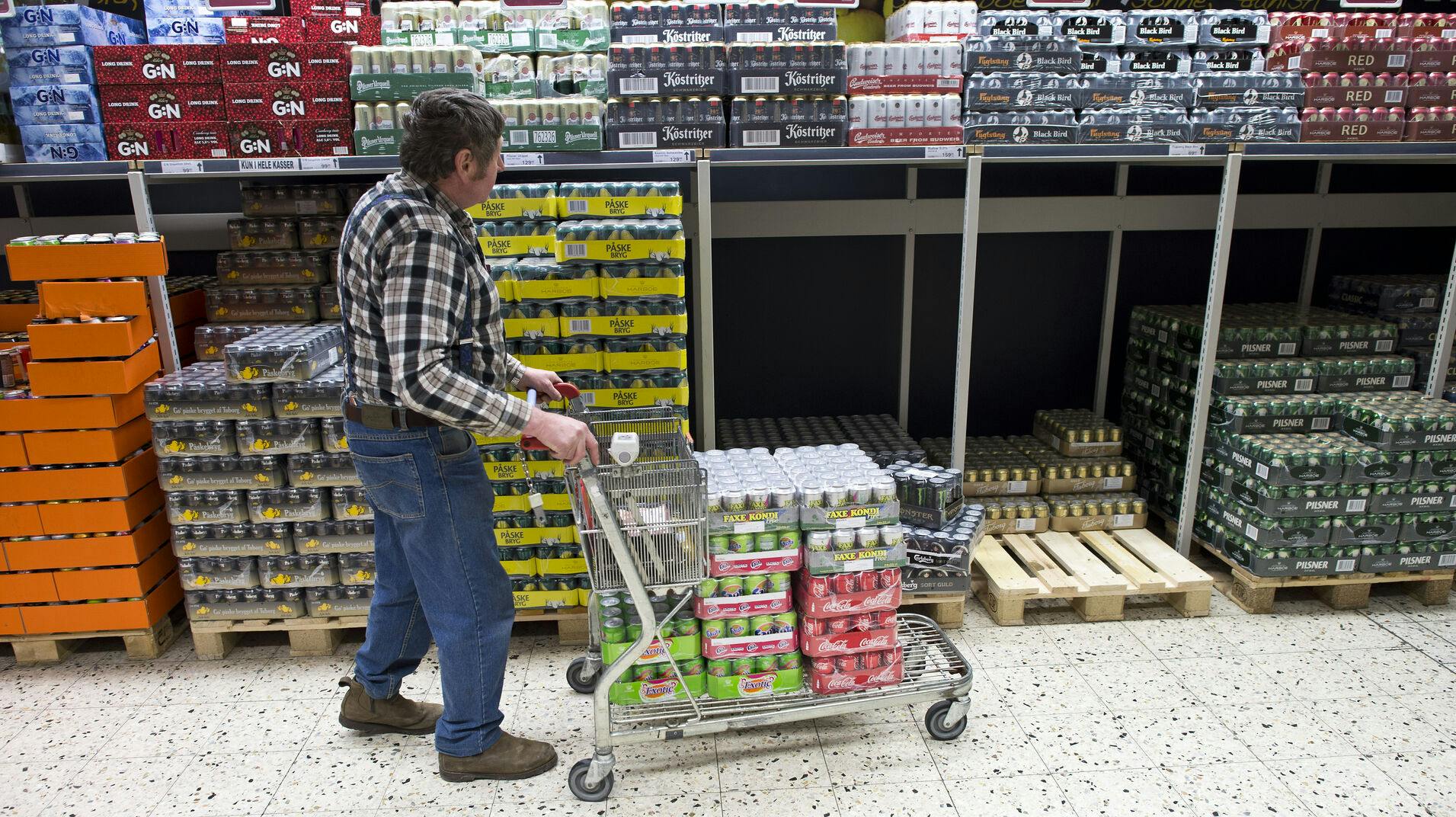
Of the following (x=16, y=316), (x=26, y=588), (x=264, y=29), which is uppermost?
(x=264, y=29)

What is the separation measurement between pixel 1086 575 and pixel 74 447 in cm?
459

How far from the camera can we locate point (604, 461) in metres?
3.12

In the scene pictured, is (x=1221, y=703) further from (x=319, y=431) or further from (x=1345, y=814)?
(x=319, y=431)

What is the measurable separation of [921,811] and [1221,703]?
145cm

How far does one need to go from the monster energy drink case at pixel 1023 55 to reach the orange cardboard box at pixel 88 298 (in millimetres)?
3969

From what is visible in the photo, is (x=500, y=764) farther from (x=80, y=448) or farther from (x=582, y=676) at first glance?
(x=80, y=448)

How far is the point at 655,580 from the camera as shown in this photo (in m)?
2.89

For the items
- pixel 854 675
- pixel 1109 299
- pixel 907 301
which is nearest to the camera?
pixel 854 675

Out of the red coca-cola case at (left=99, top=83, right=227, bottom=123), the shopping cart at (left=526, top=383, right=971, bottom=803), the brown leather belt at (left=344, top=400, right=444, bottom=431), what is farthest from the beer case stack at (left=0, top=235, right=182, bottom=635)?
the shopping cart at (left=526, top=383, right=971, bottom=803)

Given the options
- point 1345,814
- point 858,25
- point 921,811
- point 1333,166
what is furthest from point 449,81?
point 1333,166

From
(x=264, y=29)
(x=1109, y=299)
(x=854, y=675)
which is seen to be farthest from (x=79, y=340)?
(x=1109, y=299)

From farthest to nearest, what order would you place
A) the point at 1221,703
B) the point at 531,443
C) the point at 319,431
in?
the point at 319,431
the point at 1221,703
the point at 531,443

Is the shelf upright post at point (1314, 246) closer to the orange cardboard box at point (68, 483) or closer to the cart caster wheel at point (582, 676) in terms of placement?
the cart caster wheel at point (582, 676)

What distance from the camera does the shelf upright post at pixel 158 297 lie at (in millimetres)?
3918
